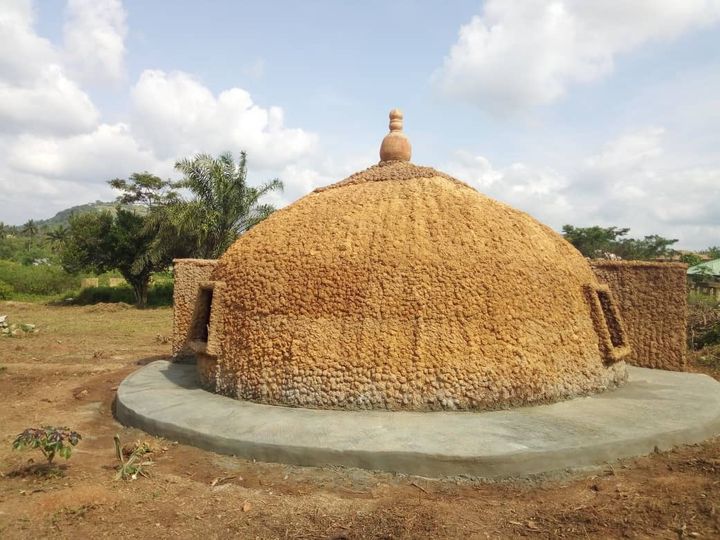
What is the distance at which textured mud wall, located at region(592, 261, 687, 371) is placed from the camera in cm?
980

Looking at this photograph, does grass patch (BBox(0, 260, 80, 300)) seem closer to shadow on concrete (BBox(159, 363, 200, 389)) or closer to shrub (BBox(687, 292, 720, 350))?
shadow on concrete (BBox(159, 363, 200, 389))

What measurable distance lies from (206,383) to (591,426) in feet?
17.6

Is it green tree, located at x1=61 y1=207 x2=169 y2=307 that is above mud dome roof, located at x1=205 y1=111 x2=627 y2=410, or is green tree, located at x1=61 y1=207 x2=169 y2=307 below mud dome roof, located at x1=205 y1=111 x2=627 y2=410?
above

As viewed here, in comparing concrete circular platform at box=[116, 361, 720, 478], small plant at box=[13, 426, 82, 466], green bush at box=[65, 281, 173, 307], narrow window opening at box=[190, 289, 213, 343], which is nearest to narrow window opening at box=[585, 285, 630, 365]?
concrete circular platform at box=[116, 361, 720, 478]

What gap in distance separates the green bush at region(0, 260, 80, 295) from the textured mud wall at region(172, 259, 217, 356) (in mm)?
31802

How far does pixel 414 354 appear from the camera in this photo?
6777mm

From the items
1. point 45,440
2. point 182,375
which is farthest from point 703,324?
point 45,440


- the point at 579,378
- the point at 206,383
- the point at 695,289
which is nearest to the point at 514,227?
the point at 579,378

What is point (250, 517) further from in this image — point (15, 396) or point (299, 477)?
point (15, 396)

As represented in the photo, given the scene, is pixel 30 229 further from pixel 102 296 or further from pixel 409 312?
pixel 409 312

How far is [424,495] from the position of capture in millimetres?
5242

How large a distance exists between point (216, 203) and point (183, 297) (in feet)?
50.6

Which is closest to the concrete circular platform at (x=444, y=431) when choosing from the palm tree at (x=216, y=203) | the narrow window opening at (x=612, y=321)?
the narrow window opening at (x=612, y=321)

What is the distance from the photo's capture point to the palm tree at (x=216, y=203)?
80.9 feet
